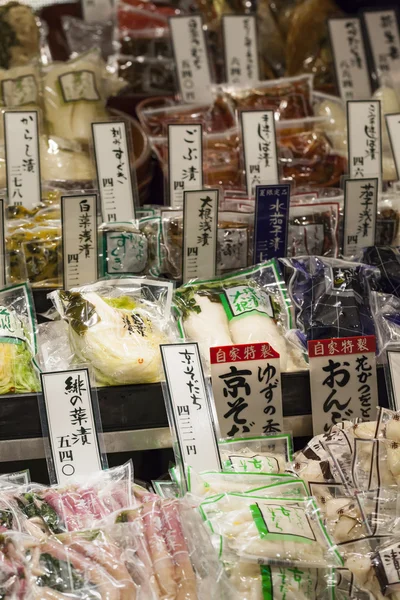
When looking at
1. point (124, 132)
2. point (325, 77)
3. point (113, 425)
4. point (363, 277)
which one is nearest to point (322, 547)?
point (113, 425)

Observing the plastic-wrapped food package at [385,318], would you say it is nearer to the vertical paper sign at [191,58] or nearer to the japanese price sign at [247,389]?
the japanese price sign at [247,389]

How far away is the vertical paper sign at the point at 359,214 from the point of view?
2.76m

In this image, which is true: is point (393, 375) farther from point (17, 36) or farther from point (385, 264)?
point (17, 36)

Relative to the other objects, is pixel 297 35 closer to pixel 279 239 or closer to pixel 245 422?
pixel 279 239

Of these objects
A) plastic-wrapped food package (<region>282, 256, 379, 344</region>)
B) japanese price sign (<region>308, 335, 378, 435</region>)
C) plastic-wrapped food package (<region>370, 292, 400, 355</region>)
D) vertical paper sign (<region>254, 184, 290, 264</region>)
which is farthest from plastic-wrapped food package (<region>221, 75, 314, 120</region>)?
japanese price sign (<region>308, 335, 378, 435</region>)

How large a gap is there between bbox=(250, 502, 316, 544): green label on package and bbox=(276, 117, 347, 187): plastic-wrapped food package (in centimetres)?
171

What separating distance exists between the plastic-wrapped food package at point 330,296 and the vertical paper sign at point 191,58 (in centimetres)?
141

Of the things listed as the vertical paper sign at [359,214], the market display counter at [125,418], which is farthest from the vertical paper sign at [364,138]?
the market display counter at [125,418]

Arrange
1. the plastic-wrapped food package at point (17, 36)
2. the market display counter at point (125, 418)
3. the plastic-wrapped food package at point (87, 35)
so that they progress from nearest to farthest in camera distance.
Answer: the market display counter at point (125, 418) < the plastic-wrapped food package at point (17, 36) < the plastic-wrapped food package at point (87, 35)

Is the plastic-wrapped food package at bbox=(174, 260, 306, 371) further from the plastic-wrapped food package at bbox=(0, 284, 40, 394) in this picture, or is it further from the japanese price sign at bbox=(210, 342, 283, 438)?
the plastic-wrapped food package at bbox=(0, 284, 40, 394)

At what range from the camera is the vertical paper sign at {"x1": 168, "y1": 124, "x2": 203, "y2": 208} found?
2.83 meters

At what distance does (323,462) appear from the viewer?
196cm

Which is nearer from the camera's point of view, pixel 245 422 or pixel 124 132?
pixel 245 422

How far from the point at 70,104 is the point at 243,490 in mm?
2045
